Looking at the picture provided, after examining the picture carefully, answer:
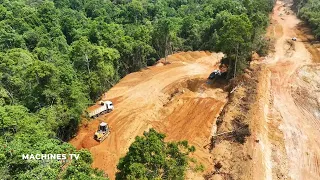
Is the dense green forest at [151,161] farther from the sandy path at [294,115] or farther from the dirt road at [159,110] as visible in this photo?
the sandy path at [294,115]

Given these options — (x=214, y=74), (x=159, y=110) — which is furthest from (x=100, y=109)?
(x=214, y=74)

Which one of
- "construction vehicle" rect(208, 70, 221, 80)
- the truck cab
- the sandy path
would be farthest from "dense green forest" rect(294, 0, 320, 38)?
the truck cab

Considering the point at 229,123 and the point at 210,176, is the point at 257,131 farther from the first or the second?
the point at 210,176

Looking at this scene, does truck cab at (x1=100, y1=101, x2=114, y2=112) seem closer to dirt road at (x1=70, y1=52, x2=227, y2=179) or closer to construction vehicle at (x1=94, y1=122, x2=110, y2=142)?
dirt road at (x1=70, y1=52, x2=227, y2=179)

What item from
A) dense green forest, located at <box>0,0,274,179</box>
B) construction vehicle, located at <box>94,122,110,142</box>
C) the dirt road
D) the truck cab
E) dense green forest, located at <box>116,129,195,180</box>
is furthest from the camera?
the truck cab

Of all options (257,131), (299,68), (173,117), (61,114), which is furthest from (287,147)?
(61,114)

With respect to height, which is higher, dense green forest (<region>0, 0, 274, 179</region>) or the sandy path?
dense green forest (<region>0, 0, 274, 179</region>)

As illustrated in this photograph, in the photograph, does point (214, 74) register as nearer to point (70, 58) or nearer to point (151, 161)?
point (70, 58)
